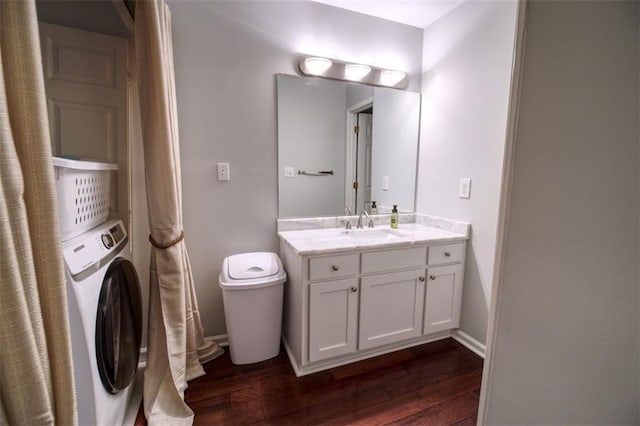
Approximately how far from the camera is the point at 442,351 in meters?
1.94

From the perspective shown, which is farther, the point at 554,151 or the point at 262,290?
the point at 262,290

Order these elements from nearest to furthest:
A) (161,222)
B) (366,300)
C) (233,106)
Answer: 1. (161,222)
2. (366,300)
3. (233,106)

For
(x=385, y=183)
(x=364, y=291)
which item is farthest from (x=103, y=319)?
(x=385, y=183)

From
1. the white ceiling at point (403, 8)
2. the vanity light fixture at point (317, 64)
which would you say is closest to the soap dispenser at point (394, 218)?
the vanity light fixture at point (317, 64)

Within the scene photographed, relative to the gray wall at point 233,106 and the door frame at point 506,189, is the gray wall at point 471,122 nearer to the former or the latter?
the gray wall at point 233,106

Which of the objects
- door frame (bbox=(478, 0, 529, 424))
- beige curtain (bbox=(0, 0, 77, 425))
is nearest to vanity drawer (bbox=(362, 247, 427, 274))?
door frame (bbox=(478, 0, 529, 424))

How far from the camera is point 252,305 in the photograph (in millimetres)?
1699

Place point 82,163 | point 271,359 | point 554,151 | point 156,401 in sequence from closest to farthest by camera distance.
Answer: point 554,151 < point 82,163 < point 156,401 < point 271,359

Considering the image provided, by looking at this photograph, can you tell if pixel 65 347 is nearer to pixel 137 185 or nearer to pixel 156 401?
pixel 156 401

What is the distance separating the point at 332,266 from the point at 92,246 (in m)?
1.09

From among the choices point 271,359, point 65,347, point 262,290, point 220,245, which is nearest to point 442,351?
point 271,359

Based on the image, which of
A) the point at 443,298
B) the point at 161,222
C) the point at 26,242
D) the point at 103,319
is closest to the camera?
the point at 26,242

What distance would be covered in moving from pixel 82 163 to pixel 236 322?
3.68ft

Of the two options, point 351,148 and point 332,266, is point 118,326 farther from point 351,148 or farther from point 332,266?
point 351,148
